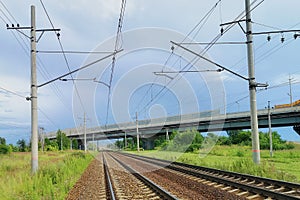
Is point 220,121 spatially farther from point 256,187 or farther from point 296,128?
point 256,187

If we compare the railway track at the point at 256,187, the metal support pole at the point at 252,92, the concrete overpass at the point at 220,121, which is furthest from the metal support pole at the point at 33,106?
the concrete overpass at the point at 220,121

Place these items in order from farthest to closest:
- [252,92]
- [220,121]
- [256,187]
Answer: [220,121] < [252,92] < [256,187]

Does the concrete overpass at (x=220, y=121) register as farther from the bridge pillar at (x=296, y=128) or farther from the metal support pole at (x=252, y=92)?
the metal support pole at (x=252, y=92)

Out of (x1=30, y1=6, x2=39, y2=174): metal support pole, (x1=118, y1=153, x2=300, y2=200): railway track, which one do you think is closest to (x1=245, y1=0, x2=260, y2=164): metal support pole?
(x1=118, y1=153, x2=300, y2=200): railway track

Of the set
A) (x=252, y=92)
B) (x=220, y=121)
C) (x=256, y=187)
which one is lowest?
(x=256, y=187)

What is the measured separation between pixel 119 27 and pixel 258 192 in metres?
8.49

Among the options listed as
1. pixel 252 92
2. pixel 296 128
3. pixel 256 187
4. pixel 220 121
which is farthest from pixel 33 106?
pixel 296 128

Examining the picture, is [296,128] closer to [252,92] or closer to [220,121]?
[220,121]

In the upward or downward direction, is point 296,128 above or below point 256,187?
above

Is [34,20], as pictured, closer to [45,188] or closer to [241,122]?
[45,188]

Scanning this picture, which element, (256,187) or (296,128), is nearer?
(256,187)

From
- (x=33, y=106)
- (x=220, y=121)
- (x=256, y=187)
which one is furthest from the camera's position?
(x=220, y=121)

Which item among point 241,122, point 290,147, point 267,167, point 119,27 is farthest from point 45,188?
point 290,147

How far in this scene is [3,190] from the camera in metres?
A: 11.8
